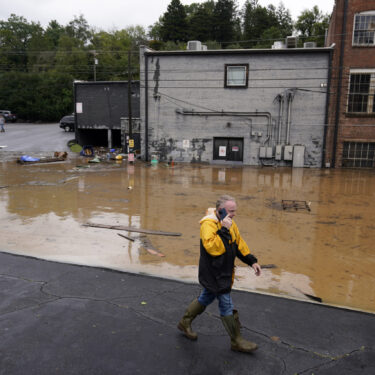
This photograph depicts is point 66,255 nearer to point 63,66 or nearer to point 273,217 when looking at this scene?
point 273,217

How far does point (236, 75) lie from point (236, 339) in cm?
2395

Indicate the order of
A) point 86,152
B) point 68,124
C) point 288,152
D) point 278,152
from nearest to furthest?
point 288,152, point 278,152, point 86,152, point 68,124

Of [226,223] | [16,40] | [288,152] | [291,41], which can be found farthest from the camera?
[16,40]

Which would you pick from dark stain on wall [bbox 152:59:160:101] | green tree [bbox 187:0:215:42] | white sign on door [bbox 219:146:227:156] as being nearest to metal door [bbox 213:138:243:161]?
white sign on door [bbox 219:146:227:156]

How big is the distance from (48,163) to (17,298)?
21303 mm

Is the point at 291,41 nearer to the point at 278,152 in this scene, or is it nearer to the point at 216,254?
the point at 278,152

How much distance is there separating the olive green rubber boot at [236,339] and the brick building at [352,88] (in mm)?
23095

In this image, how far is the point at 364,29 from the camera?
77.8 ft

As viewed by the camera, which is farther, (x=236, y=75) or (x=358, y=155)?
(x=236, y=75)

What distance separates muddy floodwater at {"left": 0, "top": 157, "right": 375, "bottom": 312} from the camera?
7354 millimetres

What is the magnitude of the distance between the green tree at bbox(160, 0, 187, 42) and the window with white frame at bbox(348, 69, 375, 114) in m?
49.2

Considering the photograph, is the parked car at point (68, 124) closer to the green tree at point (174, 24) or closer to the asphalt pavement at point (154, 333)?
the green tree at point (174, 24)

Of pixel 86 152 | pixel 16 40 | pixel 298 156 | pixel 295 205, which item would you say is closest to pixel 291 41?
pixel 298 156

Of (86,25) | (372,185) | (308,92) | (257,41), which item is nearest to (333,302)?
→ (372,185)
